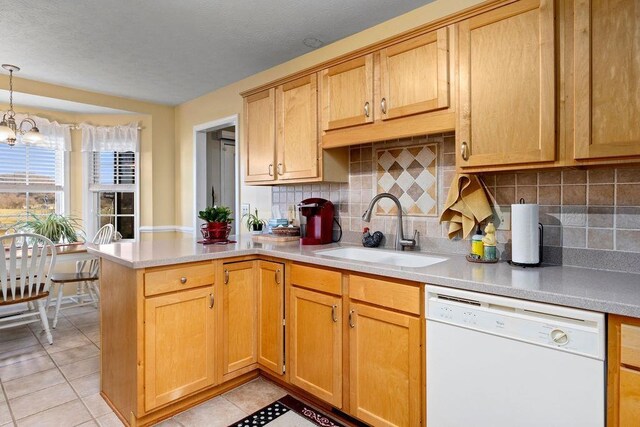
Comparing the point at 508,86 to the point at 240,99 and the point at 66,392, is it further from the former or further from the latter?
the point at 66,392

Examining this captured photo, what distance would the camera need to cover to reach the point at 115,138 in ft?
14.9

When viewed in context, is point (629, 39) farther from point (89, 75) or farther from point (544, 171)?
point (89, 75)

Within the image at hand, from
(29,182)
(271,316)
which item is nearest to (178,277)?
(271,316)

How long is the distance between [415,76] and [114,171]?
419 cm

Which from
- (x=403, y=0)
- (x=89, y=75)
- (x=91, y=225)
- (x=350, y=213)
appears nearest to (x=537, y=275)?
(x=350, y=213)

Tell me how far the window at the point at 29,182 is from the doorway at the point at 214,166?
1718 mm

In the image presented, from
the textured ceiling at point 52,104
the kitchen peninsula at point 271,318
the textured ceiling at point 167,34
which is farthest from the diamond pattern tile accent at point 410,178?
the textured ceiling at point 52,104

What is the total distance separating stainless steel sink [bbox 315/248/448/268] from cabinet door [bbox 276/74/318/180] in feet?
1.81

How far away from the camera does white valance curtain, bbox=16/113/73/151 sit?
13.8ft

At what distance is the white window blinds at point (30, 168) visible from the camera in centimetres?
407

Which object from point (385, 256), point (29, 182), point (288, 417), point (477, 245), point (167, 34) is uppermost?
point (167, 34)

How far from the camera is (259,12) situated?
2404 mm

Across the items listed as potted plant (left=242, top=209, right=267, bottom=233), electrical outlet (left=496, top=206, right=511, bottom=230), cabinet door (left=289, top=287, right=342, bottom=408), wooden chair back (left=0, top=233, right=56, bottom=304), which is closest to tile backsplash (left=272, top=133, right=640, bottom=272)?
electrical outlet (left=496, top=206, right=511, bottom=230)

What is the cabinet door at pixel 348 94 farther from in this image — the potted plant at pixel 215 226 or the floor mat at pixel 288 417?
the floor mat at pixel 288 417
